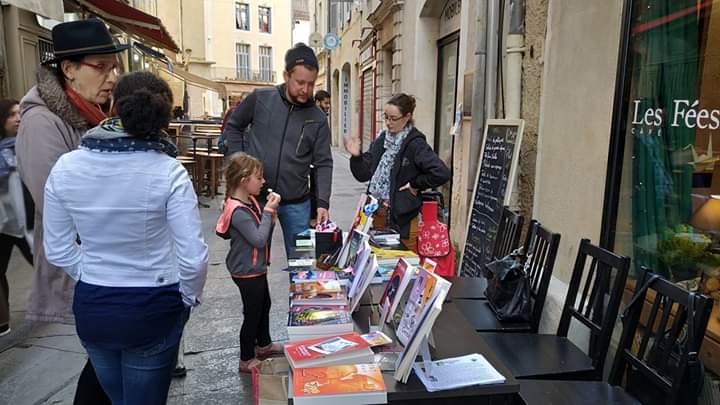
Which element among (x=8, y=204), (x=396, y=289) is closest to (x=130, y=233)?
(x=396, y=289)

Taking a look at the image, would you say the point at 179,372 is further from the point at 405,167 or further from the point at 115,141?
the point at 405,167

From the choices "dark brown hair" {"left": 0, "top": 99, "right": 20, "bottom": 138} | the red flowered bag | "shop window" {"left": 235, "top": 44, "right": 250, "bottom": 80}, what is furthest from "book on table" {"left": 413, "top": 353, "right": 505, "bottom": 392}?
"shop window" {"left": 235, "top": 44, "right": 250, "bottom": 80}

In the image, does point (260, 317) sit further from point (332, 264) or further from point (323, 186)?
point (323, 186)

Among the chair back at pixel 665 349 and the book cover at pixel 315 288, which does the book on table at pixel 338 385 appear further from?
the chair back at pixel 665 349

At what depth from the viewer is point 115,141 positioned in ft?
5.45

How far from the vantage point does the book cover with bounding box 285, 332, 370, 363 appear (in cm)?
166

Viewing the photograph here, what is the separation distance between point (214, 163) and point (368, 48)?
17.4 ft

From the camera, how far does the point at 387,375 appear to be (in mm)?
1655

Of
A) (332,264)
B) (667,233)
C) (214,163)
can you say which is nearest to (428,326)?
(332,264)

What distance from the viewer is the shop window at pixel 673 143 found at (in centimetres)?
241

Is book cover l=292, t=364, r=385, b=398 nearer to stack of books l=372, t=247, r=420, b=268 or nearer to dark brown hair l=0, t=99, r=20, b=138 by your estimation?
stack of books l=372, t=247, r=420, b=268

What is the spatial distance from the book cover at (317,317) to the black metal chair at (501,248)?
1.26 metres

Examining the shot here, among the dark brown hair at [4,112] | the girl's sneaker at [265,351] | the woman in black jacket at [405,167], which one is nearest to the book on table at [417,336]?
the girl's sneaker at [265,351]

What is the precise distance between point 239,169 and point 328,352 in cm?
143
